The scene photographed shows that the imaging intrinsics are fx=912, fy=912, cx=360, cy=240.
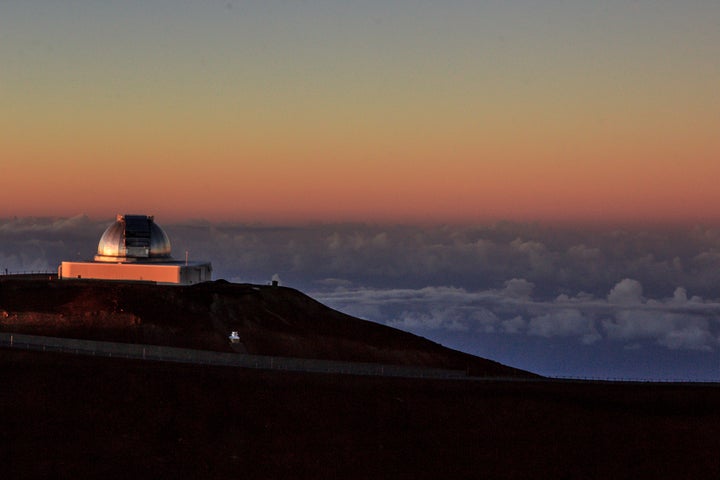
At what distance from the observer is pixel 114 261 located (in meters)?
79.5

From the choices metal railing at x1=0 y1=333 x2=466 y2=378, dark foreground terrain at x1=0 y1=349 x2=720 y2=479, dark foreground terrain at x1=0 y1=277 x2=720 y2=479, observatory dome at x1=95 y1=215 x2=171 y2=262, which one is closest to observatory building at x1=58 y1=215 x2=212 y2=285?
observatory dome at x1=95 y1=215 x2=171 y2=262

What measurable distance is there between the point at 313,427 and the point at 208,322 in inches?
1032

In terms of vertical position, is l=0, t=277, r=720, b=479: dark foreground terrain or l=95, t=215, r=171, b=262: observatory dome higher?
l=95, t=215, r=171, b=262: observatory dome

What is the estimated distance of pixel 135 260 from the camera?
262ft

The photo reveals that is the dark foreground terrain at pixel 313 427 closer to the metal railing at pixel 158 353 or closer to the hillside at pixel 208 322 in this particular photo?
the metal railing at pixel 158 353

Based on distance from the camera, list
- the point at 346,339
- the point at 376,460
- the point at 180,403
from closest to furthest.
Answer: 1. the point at 376,460
2. the point at 180,403
3. the point at 346,339

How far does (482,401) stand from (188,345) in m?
23.6

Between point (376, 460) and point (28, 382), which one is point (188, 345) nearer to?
point (28, 382)

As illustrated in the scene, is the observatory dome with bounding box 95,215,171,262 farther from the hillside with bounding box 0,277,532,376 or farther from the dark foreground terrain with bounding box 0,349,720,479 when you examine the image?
the dark foreground terrain with bounding box 0,349,720,479

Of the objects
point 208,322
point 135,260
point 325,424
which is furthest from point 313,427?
point 135,260

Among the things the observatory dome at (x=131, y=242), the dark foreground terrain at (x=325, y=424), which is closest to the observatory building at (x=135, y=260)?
the observatory dome at (x=131, y=242)

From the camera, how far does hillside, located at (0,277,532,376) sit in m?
63.9

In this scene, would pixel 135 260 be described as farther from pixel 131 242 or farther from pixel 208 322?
pixel 208 322

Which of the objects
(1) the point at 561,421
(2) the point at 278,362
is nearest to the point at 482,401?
(1) the point at 561,421
